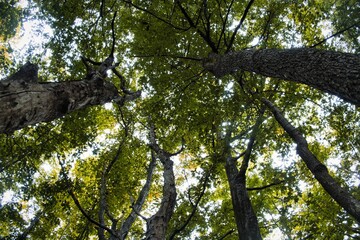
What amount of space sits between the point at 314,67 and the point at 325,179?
3730mm

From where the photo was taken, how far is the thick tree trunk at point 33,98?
2658 mm

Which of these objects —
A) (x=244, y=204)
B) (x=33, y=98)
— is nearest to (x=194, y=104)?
(x=244, y=204)

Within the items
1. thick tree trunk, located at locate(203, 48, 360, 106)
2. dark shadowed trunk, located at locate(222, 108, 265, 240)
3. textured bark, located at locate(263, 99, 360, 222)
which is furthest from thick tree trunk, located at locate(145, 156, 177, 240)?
textured bark, located at locate(263, 99, 360, 222)

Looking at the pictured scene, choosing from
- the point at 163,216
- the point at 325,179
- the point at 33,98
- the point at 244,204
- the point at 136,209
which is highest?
the point at 136,209

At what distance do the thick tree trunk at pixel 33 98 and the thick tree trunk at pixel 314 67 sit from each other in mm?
3236

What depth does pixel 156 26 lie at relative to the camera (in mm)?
7750

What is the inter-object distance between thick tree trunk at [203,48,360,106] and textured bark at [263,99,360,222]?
312 cm

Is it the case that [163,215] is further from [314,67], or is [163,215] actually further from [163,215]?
[314,67]

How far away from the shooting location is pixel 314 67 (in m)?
3.36

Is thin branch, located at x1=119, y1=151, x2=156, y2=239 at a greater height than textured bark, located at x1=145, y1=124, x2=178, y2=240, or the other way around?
thin branch, located at x1=119, y1=151, x2=156, y2=239

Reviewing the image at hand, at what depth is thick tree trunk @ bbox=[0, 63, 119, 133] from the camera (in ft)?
8.72

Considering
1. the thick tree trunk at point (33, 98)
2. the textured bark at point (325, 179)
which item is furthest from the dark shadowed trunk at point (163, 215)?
the textured bark at point (325, 179)

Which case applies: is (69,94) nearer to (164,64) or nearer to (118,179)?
(164,64)

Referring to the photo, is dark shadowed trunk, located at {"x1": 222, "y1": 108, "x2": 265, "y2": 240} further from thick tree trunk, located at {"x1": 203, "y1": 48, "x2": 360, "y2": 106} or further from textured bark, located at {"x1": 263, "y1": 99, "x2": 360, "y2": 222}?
thick tree trunk, located at {"x1": 203, "y1": 48, "x2": 360, "y2": 106}
